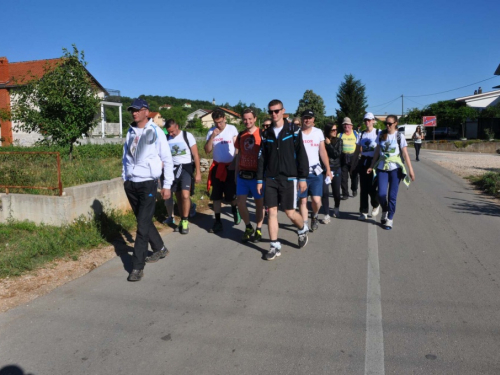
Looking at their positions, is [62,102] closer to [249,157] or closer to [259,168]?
[249,157]

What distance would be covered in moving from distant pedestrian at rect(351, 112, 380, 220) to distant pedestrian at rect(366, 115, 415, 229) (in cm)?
36

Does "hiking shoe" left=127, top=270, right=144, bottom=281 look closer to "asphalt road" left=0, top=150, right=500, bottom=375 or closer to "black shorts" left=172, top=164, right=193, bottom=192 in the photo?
"asphalt road" left=0, top=150, right=500, bottom=375

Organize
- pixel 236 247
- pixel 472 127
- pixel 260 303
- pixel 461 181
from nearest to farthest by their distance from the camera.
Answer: pixel 260 303, pixel 236 247, pixel 461 181, pixel 472 127

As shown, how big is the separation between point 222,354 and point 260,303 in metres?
0.99

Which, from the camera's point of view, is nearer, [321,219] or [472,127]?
[321,219]

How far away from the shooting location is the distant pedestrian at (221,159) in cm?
686

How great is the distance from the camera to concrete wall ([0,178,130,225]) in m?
6.39

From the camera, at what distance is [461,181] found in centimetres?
1378

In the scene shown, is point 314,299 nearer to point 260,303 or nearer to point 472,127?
point 260,303

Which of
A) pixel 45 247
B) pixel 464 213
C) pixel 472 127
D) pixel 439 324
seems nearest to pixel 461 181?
pixel 464 213

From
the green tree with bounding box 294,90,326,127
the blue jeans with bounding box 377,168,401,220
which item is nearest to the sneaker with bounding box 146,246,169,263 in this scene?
the blue jeans with bounding box 377,168,401,220

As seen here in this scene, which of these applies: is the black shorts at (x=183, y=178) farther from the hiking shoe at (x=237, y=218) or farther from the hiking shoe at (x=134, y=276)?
the hiking shoe at (x=134, y=276)

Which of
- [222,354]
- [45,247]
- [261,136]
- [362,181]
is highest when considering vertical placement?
[261,136]

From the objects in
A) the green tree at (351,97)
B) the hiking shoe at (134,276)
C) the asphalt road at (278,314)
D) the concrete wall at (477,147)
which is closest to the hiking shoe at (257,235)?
the asphalt road at (278,314)
